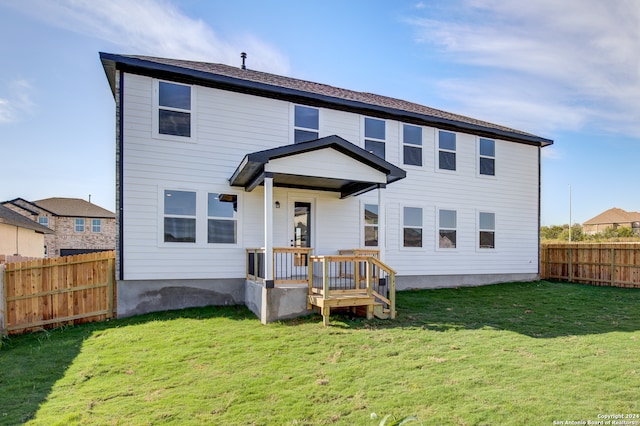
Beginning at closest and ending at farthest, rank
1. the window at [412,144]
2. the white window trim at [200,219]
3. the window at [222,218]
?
1. the white window trim at [200,219]
2. the window at [222,218]
3. the window at [412,144]

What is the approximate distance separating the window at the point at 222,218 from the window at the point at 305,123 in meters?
2.63

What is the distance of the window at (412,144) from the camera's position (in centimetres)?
1189

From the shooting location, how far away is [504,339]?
20.6 ft

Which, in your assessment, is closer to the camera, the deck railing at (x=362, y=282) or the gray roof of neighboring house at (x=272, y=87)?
the deck railing at (x=362, y=282)

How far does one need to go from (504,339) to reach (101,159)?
1768cm

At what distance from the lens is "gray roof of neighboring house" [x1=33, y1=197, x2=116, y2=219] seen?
97.7 feet

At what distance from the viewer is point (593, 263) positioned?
1370 centimetres

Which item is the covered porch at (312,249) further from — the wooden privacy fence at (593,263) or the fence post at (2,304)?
the wooden privacy fence at (593,263)

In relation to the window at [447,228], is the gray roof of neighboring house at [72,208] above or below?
above

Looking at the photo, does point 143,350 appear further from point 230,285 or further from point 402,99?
point 402,99

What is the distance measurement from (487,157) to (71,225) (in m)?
31.4

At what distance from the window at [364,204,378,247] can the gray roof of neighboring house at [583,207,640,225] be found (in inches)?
2192

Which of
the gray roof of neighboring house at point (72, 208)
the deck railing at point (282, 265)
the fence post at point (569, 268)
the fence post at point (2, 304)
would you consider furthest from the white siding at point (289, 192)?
the gray roof of neighboring house at point (72, 208)

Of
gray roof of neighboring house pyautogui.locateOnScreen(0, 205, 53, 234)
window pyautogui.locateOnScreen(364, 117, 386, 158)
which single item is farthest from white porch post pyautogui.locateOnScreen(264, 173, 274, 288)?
gray roof of neighboring house pyautogui.locateOnScreen(0, 205, 53, 234)
